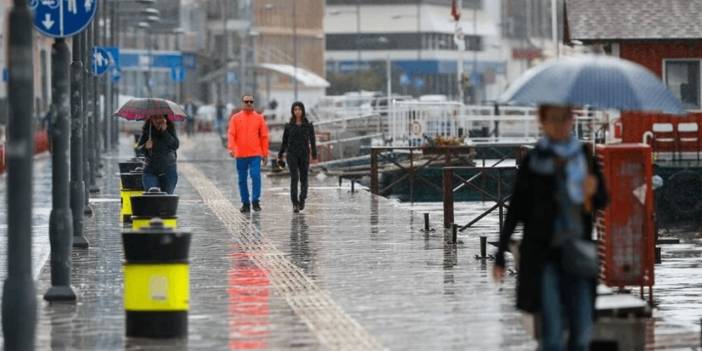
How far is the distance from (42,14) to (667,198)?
88.2 ft

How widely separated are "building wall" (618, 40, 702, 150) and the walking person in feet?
111

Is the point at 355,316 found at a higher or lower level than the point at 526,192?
lower

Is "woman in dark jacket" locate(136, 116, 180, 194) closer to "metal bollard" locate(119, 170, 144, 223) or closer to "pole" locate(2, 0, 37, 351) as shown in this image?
"metal bollard" locate(119, 170, 144, 223)

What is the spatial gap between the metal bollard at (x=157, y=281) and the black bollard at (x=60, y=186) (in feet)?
9.42

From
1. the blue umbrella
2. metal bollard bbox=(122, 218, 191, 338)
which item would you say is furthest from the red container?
the blue umbrella

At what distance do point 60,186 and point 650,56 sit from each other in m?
30.2

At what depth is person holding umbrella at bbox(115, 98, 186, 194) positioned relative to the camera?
29.1 metres

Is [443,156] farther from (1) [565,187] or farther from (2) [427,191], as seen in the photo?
(1) [565,187]

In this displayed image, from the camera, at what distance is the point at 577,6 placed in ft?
162

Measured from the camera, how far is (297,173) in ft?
110

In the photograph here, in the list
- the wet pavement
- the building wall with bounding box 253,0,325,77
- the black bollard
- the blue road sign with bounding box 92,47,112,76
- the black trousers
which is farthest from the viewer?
the building wall with bounding box 253,0,325,77

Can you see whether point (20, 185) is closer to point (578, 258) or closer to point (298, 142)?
point (578, 258)

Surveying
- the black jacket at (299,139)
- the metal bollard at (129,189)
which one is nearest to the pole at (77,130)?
the metal bollard at (129,189)

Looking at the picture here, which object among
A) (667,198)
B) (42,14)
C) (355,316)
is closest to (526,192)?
(355,316)
